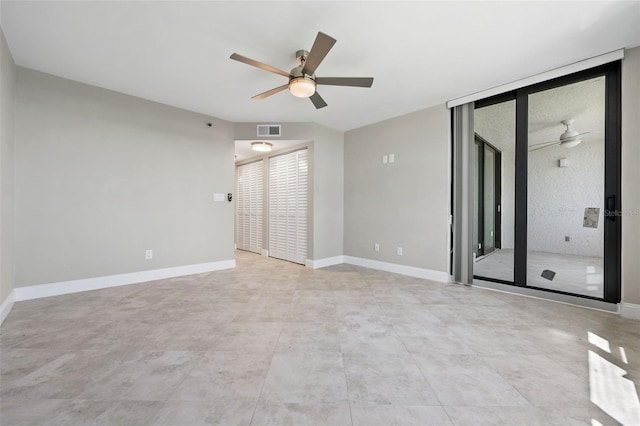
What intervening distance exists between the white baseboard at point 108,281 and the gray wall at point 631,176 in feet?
16.5

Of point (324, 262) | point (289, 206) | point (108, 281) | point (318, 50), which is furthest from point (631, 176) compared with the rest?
point (108, 281)

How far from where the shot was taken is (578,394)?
4.46 ft

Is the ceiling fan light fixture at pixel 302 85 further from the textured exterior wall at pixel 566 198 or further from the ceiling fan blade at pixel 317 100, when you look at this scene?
the textured exterior wall at pixel 566 198

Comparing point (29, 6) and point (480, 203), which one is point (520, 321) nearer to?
point (480, 203)

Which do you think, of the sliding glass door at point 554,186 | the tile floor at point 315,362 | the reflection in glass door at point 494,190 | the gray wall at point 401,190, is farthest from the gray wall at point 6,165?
the reflection in glass door at point 494,190

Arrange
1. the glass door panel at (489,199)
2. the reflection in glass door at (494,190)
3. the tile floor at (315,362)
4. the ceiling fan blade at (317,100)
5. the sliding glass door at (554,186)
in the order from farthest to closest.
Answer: the glass door panel at (489,199) → the reflection in glass door at (494,190) → the ceiling fan blade at (317,100) → the sliding glass door at (554,186) → the tile floor at (315,362)

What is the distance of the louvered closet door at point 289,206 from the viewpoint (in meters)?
4.71

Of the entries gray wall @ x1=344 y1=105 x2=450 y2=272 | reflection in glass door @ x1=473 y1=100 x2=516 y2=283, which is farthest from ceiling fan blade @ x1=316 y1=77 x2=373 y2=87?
reflection in glass door @ x1=473 y1=100 x2=516 y2=283

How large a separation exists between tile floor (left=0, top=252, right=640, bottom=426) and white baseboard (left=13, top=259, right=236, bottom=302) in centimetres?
16

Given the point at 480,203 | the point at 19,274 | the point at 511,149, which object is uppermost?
the point at 511,149

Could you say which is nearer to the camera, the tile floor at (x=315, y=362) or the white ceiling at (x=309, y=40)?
the tile floor at (x=315, y=362)

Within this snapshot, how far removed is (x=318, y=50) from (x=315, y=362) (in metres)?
2.34

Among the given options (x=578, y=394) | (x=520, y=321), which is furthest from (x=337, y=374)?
(x=520, y=321)

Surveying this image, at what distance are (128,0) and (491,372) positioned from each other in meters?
3.65
